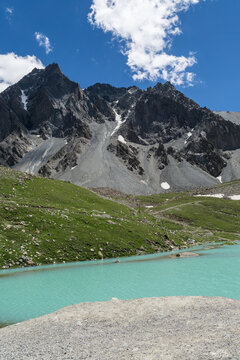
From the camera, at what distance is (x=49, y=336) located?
13.9 m

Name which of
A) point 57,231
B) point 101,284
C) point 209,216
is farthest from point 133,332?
point 209,216

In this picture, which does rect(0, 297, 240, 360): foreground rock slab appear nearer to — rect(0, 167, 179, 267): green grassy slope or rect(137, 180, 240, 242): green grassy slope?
rect(0, 167, 179, 267): green grassy slope

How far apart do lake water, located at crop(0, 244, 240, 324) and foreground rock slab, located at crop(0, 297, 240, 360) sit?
423cm

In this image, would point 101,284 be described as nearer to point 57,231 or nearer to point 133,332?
point 133,332

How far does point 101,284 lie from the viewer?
28.1 metres

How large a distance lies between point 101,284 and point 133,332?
14489 mm

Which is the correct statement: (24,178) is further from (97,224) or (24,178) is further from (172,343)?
(172,343)

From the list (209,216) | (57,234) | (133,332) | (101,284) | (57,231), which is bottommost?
(101,284)

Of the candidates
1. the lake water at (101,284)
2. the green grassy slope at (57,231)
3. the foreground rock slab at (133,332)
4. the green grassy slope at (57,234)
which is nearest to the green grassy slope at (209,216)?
the green grassy slope at (57,231)

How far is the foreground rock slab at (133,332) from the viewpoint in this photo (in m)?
11.5

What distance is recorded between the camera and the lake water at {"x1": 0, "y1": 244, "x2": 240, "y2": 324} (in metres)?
21.9

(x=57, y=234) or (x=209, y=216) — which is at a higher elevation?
(x=57, y=234)

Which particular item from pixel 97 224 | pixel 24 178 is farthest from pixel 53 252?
pixel 24 178

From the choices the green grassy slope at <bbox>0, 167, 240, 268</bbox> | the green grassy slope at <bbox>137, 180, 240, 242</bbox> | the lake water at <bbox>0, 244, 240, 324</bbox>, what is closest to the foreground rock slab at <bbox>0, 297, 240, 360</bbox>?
the lake water at <bbox>0, 244, 240, 324</bbox>
